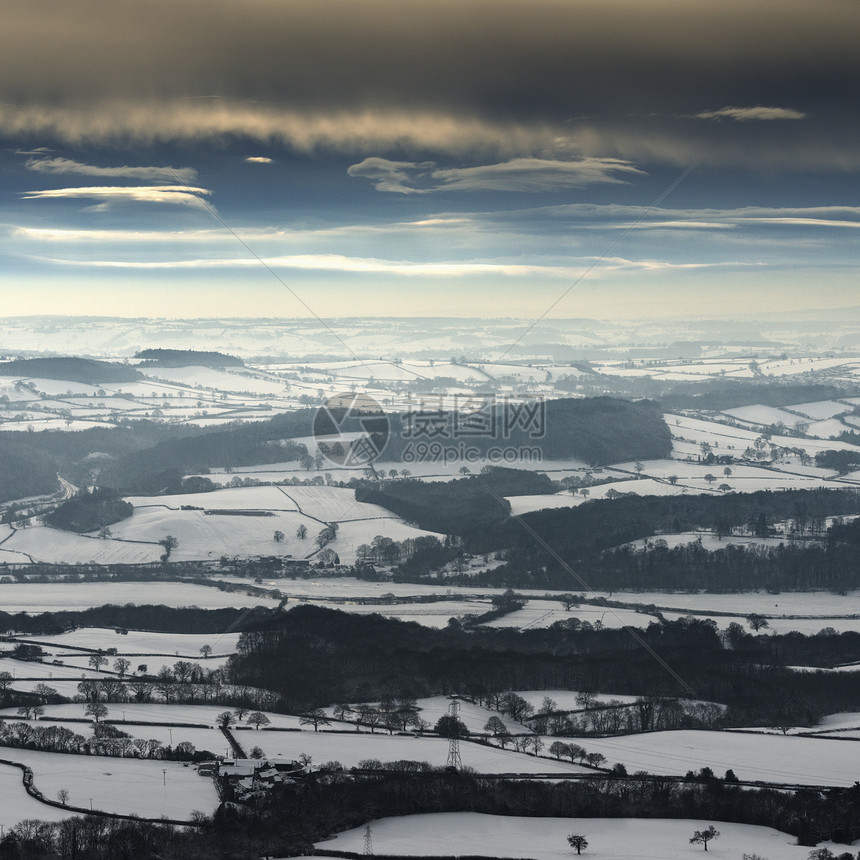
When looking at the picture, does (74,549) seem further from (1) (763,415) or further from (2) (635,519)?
(1) (763,415)

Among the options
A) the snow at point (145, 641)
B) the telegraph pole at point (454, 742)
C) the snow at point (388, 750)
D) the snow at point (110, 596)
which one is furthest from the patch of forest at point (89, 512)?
the snow at point (388, 750)

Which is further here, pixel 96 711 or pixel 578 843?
pixel 96 711

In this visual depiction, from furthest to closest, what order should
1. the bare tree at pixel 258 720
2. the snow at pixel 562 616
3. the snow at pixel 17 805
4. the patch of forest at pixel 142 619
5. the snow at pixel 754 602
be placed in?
the snow at pixel 754 602
the snow at pixel 562 616
the patch of forest at pixel 142 619
the bare tree at pixel 258 720
the snow at pixel 17 805

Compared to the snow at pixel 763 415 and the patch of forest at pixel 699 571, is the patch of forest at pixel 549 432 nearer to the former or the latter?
the snow at pixel 763 415

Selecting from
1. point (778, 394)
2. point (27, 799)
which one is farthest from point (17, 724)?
point (778, 394)

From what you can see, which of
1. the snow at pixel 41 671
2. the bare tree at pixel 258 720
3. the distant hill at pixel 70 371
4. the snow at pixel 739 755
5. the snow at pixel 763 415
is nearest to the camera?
the snow at pixel 739 755

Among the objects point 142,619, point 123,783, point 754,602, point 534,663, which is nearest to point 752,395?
point 754,602

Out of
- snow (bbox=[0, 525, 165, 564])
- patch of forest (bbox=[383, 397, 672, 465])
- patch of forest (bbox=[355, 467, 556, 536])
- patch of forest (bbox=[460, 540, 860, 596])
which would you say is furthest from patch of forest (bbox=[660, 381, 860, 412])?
snow (bbox=[0, 525, 165, 564])

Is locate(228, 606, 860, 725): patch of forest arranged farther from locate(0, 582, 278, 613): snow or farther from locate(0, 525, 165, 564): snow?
locate(0, 525, 165, 564): snow
